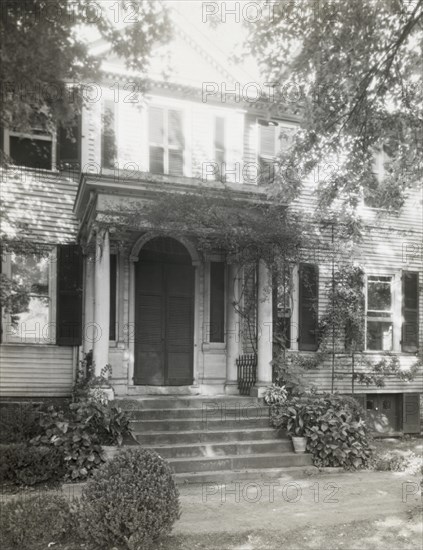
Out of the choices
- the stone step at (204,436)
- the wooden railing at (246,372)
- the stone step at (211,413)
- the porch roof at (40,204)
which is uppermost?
the porch roof at (40,204)

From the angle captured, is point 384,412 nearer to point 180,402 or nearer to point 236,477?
point 180,402

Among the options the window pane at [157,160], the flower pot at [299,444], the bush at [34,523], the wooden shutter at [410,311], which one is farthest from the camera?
the wooden shutter at [410,311]

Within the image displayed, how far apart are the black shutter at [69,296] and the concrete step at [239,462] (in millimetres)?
3789

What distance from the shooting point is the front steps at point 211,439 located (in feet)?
27.4

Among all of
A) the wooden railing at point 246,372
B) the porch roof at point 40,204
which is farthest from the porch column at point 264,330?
the porch roof at point 40,204

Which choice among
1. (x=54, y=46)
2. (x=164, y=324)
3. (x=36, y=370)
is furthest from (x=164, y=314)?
(x=54, y=46)

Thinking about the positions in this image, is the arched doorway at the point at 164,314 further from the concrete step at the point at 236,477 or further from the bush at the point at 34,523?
the bush at the point at 34,523

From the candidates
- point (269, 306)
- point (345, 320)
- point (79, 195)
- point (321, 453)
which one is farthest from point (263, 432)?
point (79, 195)

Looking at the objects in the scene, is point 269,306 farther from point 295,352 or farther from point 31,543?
point 31,543

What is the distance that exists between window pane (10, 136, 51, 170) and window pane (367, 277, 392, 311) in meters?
8.14

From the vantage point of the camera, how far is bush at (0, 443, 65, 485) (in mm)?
7652

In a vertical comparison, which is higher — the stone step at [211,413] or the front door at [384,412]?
the stone step at [211,413]

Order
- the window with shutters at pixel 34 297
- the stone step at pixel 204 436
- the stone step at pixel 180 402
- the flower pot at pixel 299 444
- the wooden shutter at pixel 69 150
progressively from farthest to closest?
the wooden shutter at pixel 69 150
the window with shutters at pixel 34 297
the stone step at pixel 180 402
the flower pot at pixel 299 444
the stone step at pixel 204 436

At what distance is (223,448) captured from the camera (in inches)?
345
